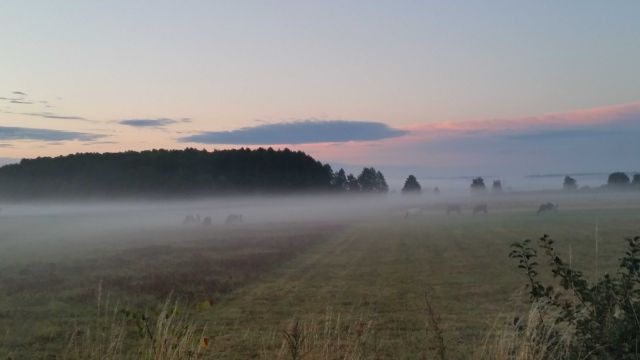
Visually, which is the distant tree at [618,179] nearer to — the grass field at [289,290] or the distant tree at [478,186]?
the distant tree at [478,186]

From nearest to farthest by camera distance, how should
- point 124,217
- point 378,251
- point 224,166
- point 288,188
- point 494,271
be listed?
point 494,271 < point 378,251 < point 124,217 < point 224,166 < point 288,188

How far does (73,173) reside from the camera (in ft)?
412

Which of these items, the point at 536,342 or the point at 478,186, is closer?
the point at 536,342

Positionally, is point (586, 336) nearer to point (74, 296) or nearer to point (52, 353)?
point (52, 353)

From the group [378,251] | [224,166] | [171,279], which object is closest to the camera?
[171,279]

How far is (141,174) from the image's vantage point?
124062mm

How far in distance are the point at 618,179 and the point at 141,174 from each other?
5434 inches

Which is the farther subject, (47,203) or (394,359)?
(47,203)

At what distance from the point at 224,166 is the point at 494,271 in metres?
121

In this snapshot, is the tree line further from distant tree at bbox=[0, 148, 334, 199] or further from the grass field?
the grass field

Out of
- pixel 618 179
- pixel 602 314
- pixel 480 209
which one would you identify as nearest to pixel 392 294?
pixel 602 314

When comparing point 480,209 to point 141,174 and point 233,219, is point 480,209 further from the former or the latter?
point 141,174

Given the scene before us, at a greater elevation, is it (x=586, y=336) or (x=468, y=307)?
(x=586, y=336)

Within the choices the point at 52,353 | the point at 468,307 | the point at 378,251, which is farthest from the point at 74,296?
the point at 378,251
